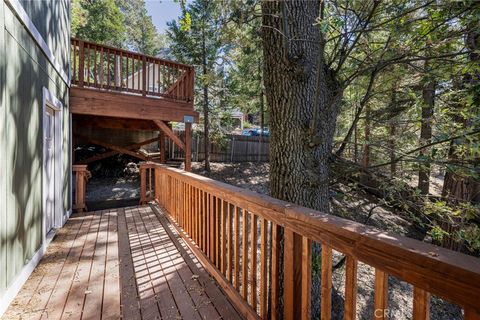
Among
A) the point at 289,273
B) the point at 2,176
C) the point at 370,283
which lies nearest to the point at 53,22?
the point at 2,176

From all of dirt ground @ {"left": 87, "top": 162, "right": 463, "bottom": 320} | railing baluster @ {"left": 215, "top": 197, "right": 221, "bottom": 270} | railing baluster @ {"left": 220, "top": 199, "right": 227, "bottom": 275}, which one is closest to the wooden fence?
dirt ground @ {"left": 87, "top": 162, "right": 463, "bottom": 320}

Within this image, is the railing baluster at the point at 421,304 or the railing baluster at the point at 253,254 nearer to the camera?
the railing baluster at the point at 421,304

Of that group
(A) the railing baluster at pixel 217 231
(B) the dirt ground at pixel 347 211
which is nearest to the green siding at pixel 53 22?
(A) the railing baluster at pixel 217 231

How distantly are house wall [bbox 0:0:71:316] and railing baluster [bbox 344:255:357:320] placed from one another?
7.84 feet

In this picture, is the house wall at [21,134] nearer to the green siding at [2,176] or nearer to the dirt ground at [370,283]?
the green siding at [2,176]

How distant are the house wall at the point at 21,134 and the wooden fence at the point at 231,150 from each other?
9.18m

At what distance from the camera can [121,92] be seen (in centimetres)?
593

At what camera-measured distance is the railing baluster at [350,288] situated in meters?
1.11

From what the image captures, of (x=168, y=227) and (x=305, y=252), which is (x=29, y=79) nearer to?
(x=168, y=227)

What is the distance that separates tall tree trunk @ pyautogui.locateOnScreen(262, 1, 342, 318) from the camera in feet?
8.29

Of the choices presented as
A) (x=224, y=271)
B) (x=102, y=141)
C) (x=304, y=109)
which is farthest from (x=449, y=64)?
(x=102, y=141)

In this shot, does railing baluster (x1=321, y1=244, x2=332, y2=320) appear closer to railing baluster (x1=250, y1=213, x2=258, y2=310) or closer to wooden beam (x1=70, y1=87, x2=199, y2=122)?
railing baluster (x1=250, y1=213, x2=258, y2=310)

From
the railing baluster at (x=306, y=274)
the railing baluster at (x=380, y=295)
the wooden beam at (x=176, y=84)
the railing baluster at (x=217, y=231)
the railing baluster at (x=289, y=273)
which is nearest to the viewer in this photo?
the railing baluster at (x=380, y=295)

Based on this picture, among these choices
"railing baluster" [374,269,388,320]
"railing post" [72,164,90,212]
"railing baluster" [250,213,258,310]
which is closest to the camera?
"railing baluster" [374,269,388,320]
